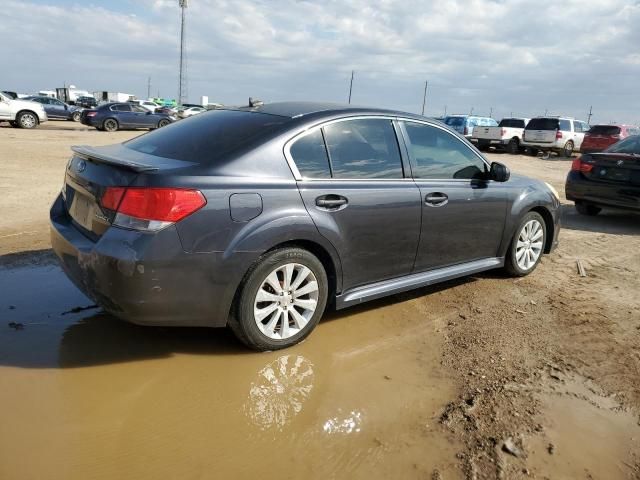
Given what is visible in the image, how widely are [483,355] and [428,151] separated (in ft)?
5.47

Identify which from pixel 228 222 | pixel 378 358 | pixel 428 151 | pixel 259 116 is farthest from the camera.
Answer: pixel 428 151

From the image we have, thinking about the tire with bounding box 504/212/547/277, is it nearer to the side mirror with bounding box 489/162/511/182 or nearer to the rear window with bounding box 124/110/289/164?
the side mirror with bounding box 489/162/511/182

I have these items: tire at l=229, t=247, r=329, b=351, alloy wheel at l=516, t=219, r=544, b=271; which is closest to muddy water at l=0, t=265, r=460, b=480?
tire at l=229, t=247, r=329, b=351

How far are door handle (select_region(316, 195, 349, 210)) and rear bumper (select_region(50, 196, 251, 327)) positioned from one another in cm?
65

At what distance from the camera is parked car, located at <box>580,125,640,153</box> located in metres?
21.2

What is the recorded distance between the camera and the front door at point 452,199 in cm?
423

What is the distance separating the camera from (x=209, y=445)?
2598 mm

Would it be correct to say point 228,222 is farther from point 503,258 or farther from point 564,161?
point 564,161

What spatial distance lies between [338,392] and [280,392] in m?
0.34

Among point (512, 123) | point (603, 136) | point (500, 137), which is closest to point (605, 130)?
point (603, 136)

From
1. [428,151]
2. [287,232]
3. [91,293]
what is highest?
[428,151]

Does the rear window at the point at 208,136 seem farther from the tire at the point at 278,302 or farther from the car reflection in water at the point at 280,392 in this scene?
the car reflection in water at the point at 280,392

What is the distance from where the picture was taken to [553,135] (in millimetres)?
23438

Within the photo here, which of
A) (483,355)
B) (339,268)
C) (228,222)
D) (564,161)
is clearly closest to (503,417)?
(483,355)
